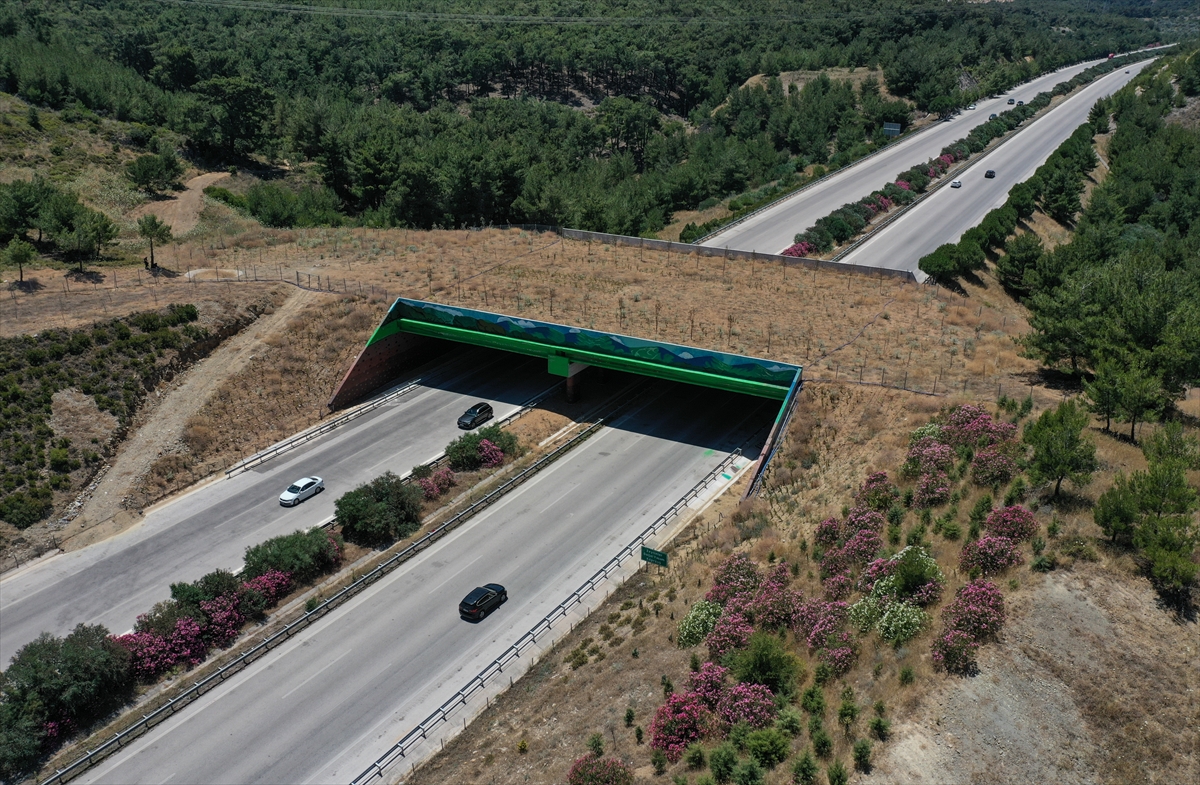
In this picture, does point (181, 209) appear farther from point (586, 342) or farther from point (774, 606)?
point (774, 606)

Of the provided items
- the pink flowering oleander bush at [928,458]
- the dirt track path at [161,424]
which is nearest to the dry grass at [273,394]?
the dirt track path at [161,424]

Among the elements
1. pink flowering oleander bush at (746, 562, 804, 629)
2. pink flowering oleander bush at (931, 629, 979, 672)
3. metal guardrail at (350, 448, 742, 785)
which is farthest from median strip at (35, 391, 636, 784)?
pink flowering oleander bush at (931, 629, 979, 672)

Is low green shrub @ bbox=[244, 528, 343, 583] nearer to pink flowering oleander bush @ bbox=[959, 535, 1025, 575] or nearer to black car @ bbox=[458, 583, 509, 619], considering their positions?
black car @ bbox=[458, 583, 509, 619]

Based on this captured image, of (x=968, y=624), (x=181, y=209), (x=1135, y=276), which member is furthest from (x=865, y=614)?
(x=181, y=209)

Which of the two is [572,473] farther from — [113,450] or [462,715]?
[113,450]

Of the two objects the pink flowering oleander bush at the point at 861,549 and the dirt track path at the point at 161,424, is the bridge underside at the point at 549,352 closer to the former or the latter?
the dirt track path at the point at 161,424

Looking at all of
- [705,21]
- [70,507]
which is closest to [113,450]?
[70,507]
